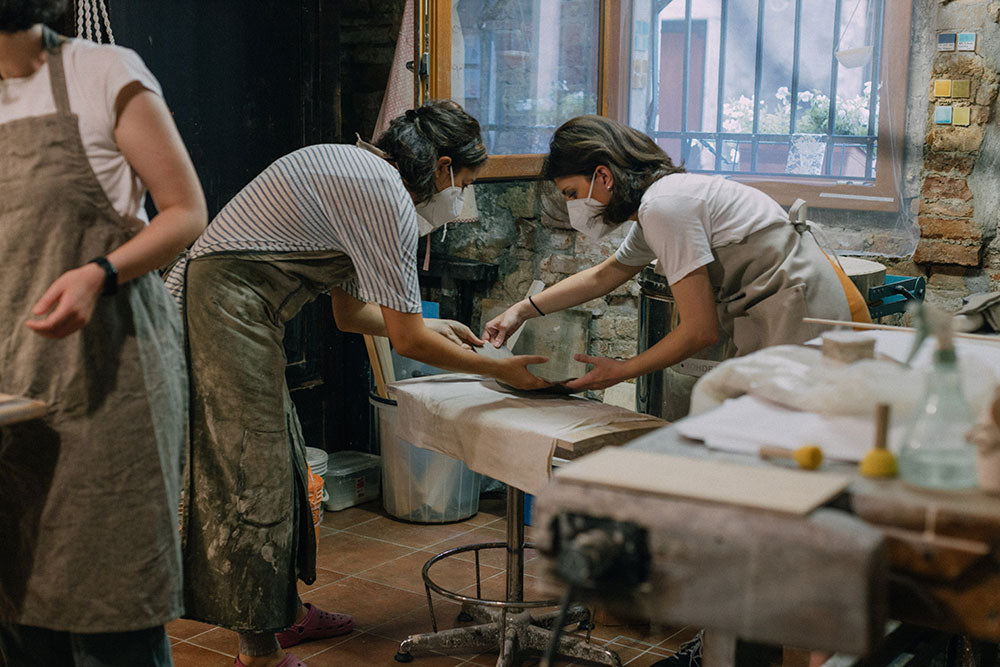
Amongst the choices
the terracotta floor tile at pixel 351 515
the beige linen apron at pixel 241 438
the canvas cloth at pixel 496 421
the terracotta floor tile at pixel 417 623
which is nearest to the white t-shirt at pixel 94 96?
the beige linen apron at pixel 241 438

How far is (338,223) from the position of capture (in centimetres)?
249

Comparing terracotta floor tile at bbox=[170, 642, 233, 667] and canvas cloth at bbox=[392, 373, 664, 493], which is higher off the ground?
canvas cloth at bbox=[392, 373, 664, 493]

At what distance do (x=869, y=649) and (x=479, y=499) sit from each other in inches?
129

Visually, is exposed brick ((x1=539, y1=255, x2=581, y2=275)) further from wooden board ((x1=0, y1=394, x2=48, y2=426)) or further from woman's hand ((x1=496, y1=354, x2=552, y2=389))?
wooden board ((x1=0, y1=394, x2=48, y2=426))

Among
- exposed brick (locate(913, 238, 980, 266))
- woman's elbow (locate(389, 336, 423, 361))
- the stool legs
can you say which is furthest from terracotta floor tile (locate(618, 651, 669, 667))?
exposed brick (locate(913, 238, 980, 266))

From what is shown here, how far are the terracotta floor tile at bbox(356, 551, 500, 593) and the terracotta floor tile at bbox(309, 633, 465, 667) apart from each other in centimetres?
40

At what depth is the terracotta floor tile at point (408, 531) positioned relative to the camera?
3.89 m

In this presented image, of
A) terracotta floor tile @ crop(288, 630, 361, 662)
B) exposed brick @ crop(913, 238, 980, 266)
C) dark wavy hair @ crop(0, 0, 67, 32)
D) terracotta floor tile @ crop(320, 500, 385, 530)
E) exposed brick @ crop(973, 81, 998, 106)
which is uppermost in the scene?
dark wavy hair @ crop(0, 0, 67, 32)

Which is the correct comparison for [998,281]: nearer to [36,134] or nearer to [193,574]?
[193,574]

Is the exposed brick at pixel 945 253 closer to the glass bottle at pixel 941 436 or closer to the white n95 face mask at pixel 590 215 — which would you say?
the white n95 face mask at pixel 590 215

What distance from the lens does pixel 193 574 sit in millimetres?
2545

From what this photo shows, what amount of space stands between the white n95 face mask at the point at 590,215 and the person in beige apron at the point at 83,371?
1.04 meters

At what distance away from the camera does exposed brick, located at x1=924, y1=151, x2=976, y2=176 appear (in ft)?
11.6

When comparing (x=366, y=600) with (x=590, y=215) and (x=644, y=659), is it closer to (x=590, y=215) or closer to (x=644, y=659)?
(x=644, y=659)
